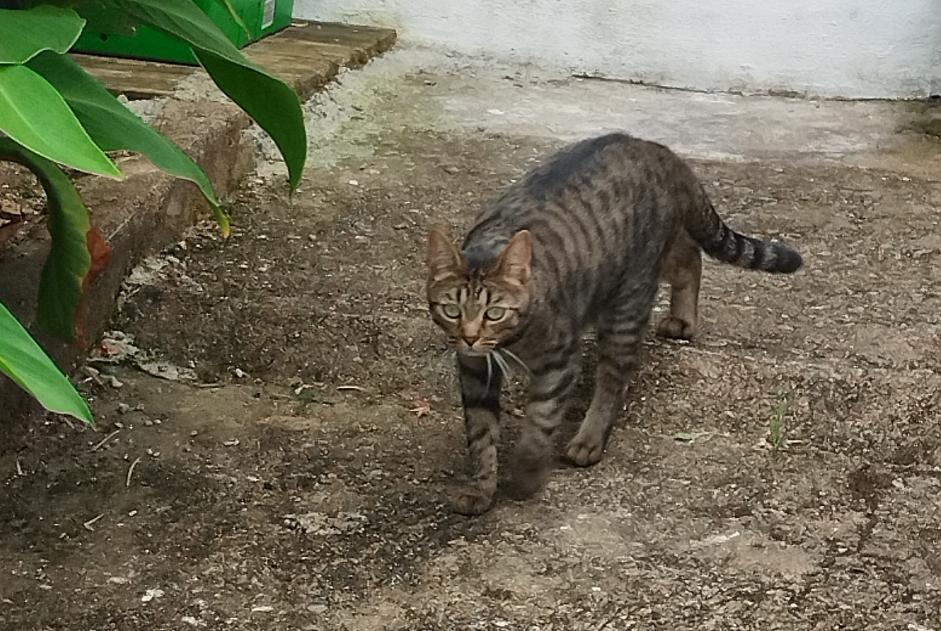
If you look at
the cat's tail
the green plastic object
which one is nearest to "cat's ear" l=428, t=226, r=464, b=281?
the cat's tail

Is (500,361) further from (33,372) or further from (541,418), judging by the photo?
(33,372)

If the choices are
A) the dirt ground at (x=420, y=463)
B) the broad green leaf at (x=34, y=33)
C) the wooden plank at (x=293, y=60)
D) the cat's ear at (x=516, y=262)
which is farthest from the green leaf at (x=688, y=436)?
the wooden plank at (x=293, y=60)

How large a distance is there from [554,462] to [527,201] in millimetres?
461

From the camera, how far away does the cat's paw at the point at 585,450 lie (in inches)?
84.7

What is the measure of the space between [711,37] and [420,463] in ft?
9.60

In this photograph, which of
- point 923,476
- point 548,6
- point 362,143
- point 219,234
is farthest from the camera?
point 548,6

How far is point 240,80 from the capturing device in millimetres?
1797

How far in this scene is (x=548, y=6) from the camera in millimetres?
4641

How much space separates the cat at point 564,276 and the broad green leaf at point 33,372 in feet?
2.68

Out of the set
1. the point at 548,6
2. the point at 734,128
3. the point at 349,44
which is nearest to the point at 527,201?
the point at 734,128

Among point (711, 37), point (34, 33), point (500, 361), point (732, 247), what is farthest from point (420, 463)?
point (711, 37)

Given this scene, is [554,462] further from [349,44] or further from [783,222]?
[349,44]

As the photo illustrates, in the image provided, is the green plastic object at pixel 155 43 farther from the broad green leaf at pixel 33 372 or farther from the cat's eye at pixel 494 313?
the broad green leaf at pixel 33 372

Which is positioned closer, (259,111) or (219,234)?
(259,111)
